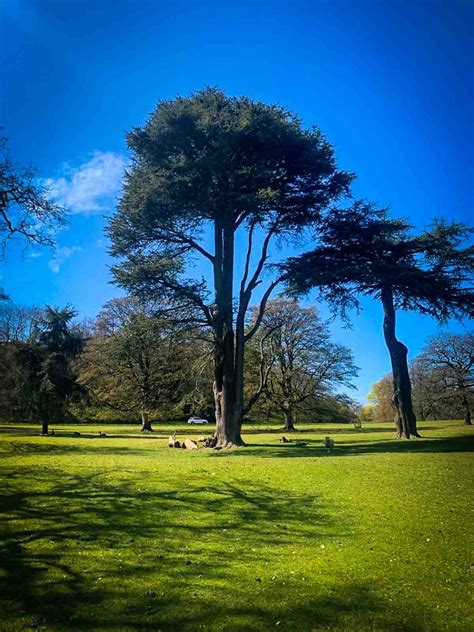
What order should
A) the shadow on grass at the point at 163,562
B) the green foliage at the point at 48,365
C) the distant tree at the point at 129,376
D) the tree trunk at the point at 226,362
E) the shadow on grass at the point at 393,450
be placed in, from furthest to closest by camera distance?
the distant tree at the point at 129,376, the green foliage at the point at 48,365, the tree trunk at the point at 226,362, the shadow on grass at the point at 393,450, the shadow on grass at the point at 163,562

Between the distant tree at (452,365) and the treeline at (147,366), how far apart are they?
377 inches

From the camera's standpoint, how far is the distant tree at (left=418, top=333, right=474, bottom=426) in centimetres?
4422

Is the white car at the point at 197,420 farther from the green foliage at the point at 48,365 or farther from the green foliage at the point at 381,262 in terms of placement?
the green foliage at the point at 381,262

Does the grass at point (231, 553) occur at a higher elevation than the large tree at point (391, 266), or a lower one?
lower

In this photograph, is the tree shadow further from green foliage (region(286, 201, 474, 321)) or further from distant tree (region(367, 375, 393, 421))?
distant tree (region(367, 375, 393, 421))

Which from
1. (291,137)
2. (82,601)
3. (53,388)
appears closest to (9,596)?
(82,601)

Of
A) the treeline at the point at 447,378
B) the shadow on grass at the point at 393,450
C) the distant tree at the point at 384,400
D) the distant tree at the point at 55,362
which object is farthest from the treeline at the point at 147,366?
the distant tree at the point at 384,400

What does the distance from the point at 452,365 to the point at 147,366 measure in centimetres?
3254

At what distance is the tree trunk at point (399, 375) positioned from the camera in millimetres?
23422

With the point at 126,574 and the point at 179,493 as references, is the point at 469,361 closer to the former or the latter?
the point at 179,493

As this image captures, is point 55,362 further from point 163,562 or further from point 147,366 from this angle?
point 163,562

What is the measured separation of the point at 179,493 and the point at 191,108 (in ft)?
55.8

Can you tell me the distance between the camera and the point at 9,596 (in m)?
4.52

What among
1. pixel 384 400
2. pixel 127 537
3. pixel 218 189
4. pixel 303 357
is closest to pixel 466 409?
pixel 303 357
